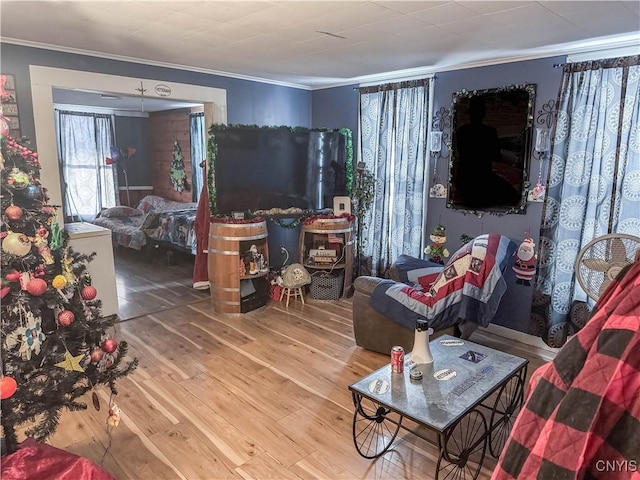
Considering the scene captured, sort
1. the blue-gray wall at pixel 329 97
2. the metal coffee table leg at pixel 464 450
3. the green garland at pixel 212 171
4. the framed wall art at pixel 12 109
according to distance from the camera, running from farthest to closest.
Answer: the green garland at pixel 212 171 < the blue-gray wall at pixel 329 97 < the framed wall art at pixel 12 109 < the metal coffee table leg at pixel 464 450

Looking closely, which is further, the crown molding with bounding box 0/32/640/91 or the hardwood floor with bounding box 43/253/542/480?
the crown molding with bounding box 0/32/640/91

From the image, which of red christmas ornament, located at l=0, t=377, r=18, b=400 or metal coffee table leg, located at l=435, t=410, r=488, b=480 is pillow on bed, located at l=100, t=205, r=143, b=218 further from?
metal coffee table leg, located at l=435, t=410, r=488, b=480

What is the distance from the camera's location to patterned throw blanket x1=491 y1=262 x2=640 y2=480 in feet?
2.60

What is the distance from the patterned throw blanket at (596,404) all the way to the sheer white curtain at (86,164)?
7574 millimetres

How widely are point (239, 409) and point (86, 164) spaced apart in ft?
20.1

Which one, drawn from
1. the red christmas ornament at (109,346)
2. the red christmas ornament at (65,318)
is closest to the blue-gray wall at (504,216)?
the red christmas ornament at (109,346)

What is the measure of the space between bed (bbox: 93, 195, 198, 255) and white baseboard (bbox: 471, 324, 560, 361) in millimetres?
3483

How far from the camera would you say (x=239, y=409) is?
2.56 metres

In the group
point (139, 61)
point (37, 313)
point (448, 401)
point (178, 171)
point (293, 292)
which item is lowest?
point (293, 292)

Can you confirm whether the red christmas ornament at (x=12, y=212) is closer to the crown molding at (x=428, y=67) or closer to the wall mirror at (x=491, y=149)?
the crown molding at (x=428, y=67)

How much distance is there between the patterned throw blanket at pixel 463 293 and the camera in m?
2.84

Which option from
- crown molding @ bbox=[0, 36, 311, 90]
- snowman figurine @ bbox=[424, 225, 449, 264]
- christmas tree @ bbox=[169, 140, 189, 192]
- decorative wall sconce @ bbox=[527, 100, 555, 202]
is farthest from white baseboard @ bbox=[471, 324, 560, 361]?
christmas tree @ bbox=[169, 140, 189, 192]

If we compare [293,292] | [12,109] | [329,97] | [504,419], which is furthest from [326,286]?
[12,109]

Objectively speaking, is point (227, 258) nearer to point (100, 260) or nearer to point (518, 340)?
point (100, 260)
